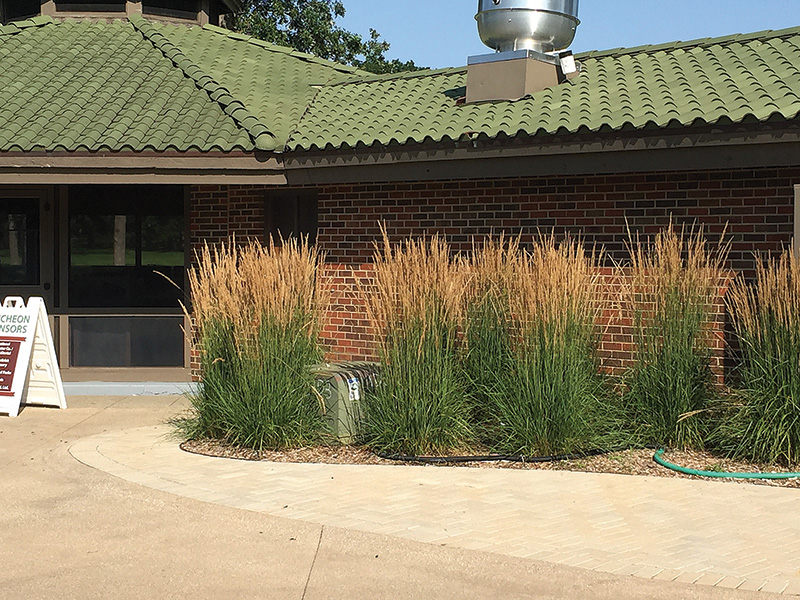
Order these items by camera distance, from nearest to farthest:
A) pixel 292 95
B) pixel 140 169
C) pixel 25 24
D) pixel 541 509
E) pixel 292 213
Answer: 1. pixel 541 509
2. pixel 140 169
3. pixel 292 213
4. pixel 292 95
5. pixel 25 24

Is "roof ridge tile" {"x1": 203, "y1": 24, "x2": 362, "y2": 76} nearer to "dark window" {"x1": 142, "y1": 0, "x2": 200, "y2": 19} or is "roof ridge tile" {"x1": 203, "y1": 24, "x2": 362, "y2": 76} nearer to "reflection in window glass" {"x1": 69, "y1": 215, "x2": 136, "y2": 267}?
"dark window" {"x1": 142, "y1": 0, "x2": 200, "y2": 19}

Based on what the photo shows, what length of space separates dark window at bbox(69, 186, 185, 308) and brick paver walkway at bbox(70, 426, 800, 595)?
4.29 m

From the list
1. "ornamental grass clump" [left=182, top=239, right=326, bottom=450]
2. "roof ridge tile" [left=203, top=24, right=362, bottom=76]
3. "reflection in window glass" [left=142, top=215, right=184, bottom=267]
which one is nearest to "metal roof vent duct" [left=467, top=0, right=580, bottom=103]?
"reflection in window glass" [left=142, top=215, right=184, bottom=267]

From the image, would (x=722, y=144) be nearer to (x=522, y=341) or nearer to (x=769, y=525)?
(x=522, y=341)

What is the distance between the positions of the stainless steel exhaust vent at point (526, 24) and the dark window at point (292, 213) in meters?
2.76

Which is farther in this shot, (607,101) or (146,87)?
(146,87)

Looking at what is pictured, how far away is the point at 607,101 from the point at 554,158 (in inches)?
45.3

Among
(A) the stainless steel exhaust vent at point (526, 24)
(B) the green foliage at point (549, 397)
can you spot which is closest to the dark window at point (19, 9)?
(A) the stainless steel exhaust vent at point (526, 24)

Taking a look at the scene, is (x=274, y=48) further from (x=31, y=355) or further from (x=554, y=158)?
(x=554, y=158)

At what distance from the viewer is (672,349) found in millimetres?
7992

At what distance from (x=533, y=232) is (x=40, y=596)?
6.25m

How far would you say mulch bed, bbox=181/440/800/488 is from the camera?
24.5 feet

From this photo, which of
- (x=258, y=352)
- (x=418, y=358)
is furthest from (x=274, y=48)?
(x=418, y=358)

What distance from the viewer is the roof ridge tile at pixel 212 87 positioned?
11123 millimetres
